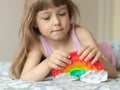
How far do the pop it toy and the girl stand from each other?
0.7 inches

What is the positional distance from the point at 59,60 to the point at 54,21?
182 millimetres

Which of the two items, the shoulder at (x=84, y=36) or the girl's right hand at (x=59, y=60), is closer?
the girl's right hand at (x=59, y=60)

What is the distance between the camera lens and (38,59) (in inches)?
42.1

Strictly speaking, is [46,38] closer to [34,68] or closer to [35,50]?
[35,50]

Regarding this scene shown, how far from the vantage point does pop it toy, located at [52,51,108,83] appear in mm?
820

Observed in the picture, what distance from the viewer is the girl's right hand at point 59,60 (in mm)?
802

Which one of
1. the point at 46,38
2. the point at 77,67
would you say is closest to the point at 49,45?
the point at 46,38

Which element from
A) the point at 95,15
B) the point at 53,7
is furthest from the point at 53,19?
the point at 95,15

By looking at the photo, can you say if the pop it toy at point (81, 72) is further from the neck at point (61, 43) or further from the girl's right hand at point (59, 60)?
the neck at point (61, 43)

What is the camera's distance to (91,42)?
1.01 metres

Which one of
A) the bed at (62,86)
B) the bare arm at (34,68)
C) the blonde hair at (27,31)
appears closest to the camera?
the bed at (62,86)

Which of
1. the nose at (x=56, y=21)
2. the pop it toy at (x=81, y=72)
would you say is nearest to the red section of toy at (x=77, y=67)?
the pop it toy at (x=81, y=72)

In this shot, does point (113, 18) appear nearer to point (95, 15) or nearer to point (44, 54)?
point (95, 15)

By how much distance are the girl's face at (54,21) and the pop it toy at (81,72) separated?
0.16m
